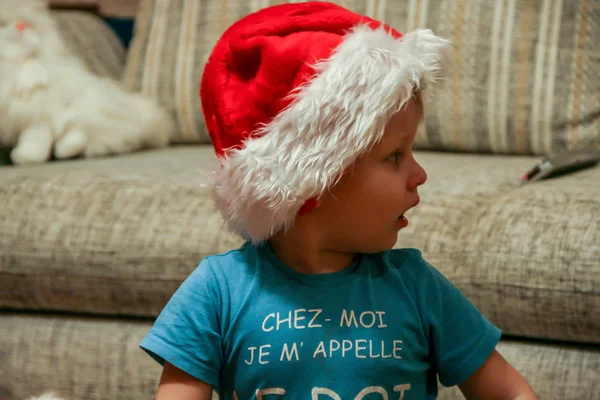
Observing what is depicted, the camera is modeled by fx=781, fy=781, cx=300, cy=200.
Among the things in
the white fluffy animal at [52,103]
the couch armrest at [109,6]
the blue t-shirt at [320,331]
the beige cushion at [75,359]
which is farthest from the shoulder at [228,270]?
the couch armrest at [109,6]

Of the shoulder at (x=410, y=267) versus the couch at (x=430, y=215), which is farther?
the couch at (x=430, y=215)

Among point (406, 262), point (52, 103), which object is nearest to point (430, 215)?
point (406, 262)

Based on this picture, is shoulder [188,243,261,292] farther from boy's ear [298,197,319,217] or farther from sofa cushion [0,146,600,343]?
sofa cushion [0,146,600,343]

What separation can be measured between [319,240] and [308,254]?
0.06 feet

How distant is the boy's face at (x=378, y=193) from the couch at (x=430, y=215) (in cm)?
25

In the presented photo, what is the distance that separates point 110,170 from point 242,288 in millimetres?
624

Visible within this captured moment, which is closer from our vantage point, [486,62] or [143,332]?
[143,332]

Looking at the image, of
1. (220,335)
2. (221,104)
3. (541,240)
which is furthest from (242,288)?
(541,240)

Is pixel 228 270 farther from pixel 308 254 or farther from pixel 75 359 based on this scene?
pixel 75 359

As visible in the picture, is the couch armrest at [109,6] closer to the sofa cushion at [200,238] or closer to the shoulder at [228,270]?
the sofa cushion at [200,238]

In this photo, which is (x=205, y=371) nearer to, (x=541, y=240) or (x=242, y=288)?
(x=242, y=288)

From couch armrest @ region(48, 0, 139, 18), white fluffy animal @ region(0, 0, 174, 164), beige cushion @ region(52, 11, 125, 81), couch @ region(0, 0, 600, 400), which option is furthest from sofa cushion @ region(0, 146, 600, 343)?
couch armrest @ region(48, 0, 139, 18)

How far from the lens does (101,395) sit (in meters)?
1.17

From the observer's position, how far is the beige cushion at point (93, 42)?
6.06 ft
